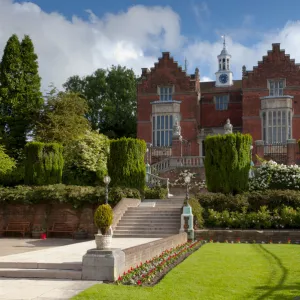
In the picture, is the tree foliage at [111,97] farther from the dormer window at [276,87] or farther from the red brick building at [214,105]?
the dormer window at [276,87]

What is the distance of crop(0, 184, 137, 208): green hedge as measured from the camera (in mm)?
24000

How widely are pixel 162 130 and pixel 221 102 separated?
719 centimetres

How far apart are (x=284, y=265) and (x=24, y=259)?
6717mm

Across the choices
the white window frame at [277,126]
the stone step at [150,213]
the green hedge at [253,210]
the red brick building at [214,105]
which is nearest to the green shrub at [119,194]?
the stone step at [150,213]

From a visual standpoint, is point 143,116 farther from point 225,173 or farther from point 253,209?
point 253,209

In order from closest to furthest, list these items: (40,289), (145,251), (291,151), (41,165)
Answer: (40,289), (145,251), (41,165), (291,151)

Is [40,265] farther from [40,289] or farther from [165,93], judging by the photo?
[165,93]

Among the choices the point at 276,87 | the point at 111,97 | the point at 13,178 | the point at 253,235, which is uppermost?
the point at 111,97

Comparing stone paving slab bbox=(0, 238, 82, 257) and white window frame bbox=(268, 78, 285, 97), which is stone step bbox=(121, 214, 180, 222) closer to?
stone paving slab bbox=(0, 238, 82, 257)

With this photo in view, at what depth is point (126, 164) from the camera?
2723 centimetres

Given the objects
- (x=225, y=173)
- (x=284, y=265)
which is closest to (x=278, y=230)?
(x=225, y=173)

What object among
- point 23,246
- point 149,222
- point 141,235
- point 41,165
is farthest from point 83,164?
point 23,246

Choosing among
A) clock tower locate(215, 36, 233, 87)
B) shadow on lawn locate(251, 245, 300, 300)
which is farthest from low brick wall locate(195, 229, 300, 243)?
clock tower locate(215, 36, 233, 87)

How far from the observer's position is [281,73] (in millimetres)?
41781
